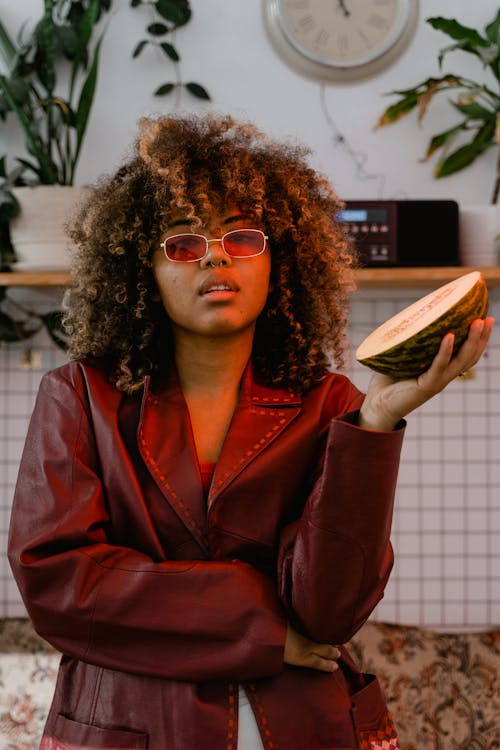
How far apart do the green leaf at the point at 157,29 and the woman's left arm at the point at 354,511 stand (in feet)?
5.43

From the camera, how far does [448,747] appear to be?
2.17m

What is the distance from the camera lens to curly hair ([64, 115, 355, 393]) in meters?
1.22

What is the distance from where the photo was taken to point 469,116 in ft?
7.59

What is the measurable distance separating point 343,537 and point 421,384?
0.20 metres

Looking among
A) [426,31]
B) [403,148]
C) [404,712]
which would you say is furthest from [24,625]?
[426,31]

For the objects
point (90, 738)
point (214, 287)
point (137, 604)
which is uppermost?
point (214, 287)

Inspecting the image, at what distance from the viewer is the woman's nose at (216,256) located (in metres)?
1.14

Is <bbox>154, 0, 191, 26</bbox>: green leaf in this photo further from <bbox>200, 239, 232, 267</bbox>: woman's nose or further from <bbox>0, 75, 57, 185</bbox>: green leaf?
<bbox>200, 239, 232, 267</bbox>: woman's nose

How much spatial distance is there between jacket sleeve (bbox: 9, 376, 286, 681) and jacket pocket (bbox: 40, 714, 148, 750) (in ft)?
0.25

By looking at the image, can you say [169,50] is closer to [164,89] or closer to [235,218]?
[164,89]

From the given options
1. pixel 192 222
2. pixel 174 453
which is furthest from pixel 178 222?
pixel 174 453

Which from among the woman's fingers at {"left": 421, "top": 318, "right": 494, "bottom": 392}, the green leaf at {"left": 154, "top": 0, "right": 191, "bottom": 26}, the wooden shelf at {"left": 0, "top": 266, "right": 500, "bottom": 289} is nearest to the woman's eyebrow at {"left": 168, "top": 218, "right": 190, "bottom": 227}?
the woman's fingers at {"left": 421, "top": 318, "right": 494, "bottom": 392}

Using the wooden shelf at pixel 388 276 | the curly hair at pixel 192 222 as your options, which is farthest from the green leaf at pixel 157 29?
the curly hair at pixel 192 222

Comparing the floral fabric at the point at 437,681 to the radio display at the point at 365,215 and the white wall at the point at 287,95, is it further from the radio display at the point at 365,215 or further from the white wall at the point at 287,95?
the white wall at the point at 287,95
